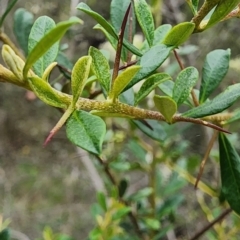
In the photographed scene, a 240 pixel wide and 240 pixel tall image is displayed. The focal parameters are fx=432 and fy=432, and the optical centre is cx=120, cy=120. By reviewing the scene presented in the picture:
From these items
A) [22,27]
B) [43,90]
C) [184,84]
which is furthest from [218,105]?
[22,27]

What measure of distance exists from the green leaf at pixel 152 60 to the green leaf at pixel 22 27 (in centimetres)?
35

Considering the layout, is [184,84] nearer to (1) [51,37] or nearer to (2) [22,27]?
(1) [51,37]

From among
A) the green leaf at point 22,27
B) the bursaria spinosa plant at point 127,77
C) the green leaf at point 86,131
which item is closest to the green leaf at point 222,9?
the bursaria spinosa plant at point 127,77

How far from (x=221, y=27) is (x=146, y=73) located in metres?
1.70

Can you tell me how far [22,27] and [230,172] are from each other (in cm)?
39

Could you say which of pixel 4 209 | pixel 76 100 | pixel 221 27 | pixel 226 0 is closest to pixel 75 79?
pixel 76 100

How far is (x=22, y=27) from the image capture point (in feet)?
2.16

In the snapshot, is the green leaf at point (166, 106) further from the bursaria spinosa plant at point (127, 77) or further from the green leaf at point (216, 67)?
the green leaf at point (216, 67)

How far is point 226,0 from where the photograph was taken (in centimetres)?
32

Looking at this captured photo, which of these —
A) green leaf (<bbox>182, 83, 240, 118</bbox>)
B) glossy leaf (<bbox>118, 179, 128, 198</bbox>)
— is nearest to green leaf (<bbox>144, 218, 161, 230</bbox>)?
glossy leaf (<bbox>118, 179, 128, 198</bbox>)

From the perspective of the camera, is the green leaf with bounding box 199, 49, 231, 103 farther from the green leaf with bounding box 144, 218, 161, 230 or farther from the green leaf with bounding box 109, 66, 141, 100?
the green leaf with bounding box 144, 218, 161, 230

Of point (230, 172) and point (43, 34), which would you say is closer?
point (43, 34)

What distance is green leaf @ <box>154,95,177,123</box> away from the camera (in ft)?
1.12

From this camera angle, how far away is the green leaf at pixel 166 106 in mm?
342
